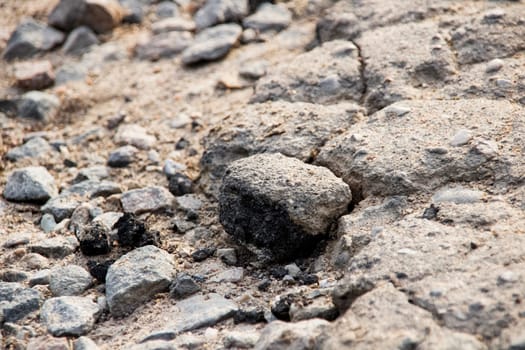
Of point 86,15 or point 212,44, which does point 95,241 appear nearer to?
point 212,44

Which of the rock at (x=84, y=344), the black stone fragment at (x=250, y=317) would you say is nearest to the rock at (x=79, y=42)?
the rock at (x=84, y=344)

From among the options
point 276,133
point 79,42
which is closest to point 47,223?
point 276,133

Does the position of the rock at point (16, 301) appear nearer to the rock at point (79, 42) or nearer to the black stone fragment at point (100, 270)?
the black stone fragment at point (100, 270)

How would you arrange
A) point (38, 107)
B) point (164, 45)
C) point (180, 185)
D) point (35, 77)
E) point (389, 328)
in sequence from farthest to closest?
point (164, 45), point (35, 77), point (38, 107), point (180, 185), point (389, 328)

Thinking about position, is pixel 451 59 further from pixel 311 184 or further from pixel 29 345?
pixel 29 345

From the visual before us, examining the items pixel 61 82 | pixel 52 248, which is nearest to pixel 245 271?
pixel 52 248

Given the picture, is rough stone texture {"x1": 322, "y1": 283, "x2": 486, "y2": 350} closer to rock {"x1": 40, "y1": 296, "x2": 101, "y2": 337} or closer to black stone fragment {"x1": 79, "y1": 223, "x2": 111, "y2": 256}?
rock {"x1": 40, "y1": 296, "x2": 101, "y2": 337}
